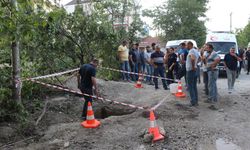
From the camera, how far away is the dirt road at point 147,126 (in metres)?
5.73

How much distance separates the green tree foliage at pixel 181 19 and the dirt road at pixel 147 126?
29054 mm

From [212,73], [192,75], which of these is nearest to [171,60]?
[212,73]

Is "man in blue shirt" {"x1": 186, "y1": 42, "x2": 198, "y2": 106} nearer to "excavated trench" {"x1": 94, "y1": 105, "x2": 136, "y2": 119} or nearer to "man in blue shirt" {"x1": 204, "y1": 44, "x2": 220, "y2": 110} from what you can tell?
"man in blue shirt" {"x1": 204, "y1": 44, "x2": 220, "y2": 110}

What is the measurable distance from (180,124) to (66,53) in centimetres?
617

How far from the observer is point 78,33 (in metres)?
11.5

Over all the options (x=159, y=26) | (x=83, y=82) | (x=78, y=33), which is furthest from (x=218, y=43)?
(x=159, y=26)

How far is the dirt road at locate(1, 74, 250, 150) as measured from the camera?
5734mm

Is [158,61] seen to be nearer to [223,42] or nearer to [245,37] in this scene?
[223,42]

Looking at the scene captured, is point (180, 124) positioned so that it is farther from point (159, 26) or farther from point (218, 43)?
point (159, 26)

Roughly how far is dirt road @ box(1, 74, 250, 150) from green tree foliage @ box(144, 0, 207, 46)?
29.1 m

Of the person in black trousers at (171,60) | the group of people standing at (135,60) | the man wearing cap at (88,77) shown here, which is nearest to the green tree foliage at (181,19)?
the group of people standing at (135,60)

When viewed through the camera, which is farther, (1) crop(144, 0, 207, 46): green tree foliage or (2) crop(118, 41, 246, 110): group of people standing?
(1) crop(144, 0, 207, 46): green tree foliage

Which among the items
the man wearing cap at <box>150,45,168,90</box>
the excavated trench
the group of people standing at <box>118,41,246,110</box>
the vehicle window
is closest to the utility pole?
the excavated trench

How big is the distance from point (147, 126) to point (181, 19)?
33615mm
